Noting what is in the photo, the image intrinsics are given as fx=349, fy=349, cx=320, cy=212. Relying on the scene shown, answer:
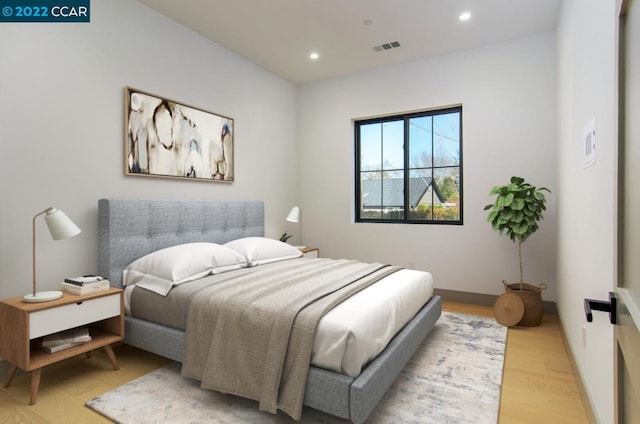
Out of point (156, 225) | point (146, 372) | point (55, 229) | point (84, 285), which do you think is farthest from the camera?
point (156, 225)

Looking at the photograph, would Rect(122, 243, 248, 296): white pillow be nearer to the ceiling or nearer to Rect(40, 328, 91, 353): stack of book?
Rect(40, 328, 91, 353): stack of book

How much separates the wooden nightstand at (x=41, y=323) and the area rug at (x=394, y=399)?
371 mm

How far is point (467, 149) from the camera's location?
4059mm

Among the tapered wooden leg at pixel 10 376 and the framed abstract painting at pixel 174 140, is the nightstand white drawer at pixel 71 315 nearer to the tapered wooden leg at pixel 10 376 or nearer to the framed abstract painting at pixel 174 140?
the tapered wooden leg at pixel 10 376

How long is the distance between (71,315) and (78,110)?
1.53 metres

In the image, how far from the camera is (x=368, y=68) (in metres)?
4.57

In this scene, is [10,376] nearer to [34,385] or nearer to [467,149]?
[34,385]

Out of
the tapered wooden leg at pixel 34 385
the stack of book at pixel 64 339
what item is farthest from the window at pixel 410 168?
the tapered wooden leg at pixel 34 385

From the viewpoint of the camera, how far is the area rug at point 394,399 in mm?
1888

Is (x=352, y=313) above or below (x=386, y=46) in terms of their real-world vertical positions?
below

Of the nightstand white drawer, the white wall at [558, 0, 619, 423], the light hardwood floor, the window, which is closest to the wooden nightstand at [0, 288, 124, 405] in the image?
the nightstand white drawer

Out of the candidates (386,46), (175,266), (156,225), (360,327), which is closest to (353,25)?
(386,46)

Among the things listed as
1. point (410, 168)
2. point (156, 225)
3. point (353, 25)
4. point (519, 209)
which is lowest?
point (156, 225)

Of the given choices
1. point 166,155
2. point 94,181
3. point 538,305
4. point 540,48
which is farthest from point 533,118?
point 94,181
